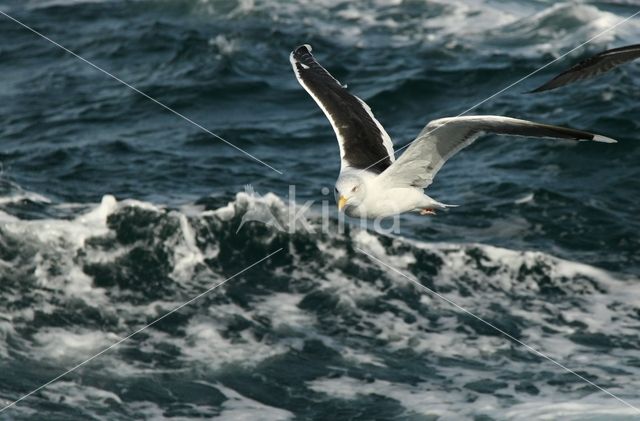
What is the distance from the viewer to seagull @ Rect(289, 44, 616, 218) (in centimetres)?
1021

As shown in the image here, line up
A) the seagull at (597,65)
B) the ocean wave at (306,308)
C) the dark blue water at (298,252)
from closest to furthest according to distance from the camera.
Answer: the seagull at (597,65) → the dark blue water at (298,252) → the ocean wave at (306,308)

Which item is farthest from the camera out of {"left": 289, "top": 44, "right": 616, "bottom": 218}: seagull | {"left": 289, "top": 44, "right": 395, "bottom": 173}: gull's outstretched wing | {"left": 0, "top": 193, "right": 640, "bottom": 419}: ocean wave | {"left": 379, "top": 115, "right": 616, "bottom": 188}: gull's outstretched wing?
{"left": 0, "top": 193, "right": 640, "bottom": 419}: ocean wave

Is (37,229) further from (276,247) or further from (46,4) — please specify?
(46,4)

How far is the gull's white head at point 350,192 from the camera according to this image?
1118 centimetres

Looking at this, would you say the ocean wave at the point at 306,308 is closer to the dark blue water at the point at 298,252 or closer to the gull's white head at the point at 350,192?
the dark blue water at the point at 298,252

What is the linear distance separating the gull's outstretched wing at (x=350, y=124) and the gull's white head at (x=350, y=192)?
785mm

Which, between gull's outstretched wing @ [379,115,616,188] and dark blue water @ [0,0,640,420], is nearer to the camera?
gull's outstretched wing @ [379,115,616,188]

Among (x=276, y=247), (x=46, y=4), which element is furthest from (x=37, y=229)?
(x=46, y=4)

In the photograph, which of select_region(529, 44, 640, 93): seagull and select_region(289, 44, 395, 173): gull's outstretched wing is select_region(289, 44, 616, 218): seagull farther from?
select_region(529, 44, 640, 93): seagull

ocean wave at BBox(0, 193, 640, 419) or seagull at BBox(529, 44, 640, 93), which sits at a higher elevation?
seagull at BBox(529, 44, 640, 93)

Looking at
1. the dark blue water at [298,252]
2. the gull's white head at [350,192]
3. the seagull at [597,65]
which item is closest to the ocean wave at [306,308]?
the dark blue water at [298,252]

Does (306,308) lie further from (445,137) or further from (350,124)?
(445,137)

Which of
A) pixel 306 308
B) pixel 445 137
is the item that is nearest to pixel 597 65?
pixel 445 137

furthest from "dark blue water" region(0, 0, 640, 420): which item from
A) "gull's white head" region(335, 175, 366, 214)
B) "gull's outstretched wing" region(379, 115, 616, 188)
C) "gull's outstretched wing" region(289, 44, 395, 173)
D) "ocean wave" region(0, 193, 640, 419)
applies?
"gull's outstretched wing" region(379, 115, 616, 188)
